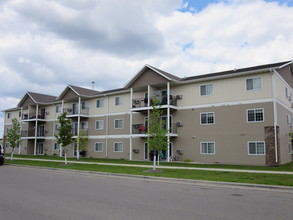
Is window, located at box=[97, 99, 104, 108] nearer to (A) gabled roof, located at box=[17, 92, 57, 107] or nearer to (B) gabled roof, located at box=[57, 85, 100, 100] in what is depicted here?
(B) gabled roof, located at box=[57, 85, 100, 100]

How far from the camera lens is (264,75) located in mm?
23969

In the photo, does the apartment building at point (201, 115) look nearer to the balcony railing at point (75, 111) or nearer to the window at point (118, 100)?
the window at point (118, 100)

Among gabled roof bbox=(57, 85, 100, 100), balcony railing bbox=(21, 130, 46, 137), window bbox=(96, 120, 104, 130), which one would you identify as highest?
gabled roof bbox=(57, 85, 100, 100)

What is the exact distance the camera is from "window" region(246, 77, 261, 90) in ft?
79.6

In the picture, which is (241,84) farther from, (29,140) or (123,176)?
(29,140)

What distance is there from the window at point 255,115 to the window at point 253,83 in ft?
6.29

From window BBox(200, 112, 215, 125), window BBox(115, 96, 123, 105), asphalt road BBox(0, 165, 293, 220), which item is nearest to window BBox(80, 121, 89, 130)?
window BBox(115, 96, 123, 105)

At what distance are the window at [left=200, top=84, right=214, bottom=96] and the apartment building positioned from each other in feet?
0.31

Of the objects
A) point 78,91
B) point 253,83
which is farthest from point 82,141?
point 253,83

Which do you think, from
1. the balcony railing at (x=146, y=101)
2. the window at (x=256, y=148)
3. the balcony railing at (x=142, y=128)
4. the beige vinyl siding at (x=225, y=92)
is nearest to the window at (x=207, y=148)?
the balcony railing at (x=142, y=128)

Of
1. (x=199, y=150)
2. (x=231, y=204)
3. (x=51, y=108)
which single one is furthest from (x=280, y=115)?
(x=51, y=108)

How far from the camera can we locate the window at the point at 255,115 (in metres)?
23.8

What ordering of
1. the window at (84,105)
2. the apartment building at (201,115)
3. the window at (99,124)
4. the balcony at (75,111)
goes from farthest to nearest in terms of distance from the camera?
the window at (84,105)
the balcony at (75,111)
the window at (99,124)
the apartment building at (201,115)

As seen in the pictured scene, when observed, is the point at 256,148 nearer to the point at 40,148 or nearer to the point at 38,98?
the point at 40,148
